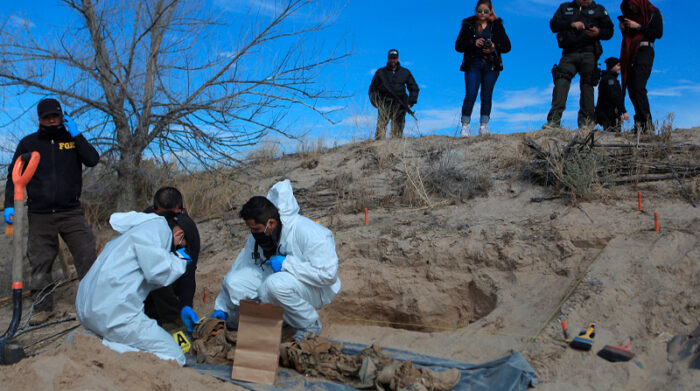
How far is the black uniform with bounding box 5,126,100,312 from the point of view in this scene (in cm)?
482

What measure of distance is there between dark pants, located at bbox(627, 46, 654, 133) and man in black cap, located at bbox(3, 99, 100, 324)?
19.9ft

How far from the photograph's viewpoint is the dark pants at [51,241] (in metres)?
4.86

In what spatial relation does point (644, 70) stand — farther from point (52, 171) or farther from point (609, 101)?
point (52, 171)

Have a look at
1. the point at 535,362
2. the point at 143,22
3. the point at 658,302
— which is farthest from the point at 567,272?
the point at 143,22

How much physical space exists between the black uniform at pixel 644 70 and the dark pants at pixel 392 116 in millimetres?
3304

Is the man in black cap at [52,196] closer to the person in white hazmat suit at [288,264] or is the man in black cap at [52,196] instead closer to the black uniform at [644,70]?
the person in white hazmat suit at [288,264]

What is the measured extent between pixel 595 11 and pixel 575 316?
15.2 feet

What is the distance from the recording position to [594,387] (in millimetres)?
3061

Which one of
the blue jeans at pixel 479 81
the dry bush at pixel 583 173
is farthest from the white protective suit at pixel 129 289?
the blue jeans at pixel 479 81

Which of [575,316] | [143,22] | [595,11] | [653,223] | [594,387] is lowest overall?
[594,387]

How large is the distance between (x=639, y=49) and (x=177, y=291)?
581cm

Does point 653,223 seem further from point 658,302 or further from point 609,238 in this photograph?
point 658,302

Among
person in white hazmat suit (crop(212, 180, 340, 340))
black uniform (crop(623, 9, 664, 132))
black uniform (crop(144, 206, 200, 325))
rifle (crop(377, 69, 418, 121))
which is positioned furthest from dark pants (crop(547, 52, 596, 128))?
black uniform (crop(144, 206, 200, 325))

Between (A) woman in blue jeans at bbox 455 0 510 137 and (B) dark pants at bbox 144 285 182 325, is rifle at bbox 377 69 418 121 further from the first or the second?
(B) dark pants at bbox 144 285 182 325
